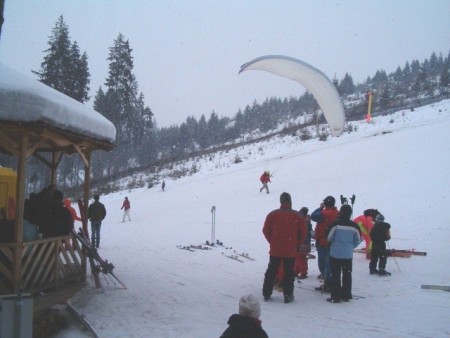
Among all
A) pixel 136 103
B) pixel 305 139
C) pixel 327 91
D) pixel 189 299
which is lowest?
pixel 189 299

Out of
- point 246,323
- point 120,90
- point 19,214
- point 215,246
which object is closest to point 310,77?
point 19,214

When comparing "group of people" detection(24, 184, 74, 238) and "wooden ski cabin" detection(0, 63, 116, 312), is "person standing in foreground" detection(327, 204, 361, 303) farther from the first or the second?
"group of people" detection(24, 184, 74, 238)

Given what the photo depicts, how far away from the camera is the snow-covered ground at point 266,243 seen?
19.7 feet

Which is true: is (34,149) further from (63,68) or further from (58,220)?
(63,68)

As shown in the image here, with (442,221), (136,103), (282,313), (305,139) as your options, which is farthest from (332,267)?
(136,103)

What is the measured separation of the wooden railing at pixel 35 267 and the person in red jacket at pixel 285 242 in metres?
→ 3.76

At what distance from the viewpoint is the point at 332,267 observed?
714 cm

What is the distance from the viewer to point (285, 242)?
7.04 metres

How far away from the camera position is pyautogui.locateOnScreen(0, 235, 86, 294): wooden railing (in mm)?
5988

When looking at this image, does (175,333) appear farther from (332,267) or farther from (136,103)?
(136,103)

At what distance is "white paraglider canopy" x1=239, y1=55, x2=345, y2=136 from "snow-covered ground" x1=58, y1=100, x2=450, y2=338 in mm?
3914

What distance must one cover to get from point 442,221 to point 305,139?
24.3 m

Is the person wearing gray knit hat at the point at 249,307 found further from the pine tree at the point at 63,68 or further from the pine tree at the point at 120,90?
the pine tree at the point at 120,90

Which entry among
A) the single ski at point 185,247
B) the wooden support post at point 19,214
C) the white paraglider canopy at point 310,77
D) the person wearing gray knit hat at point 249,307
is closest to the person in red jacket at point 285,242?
the white paraglider canopy at point 310,77
